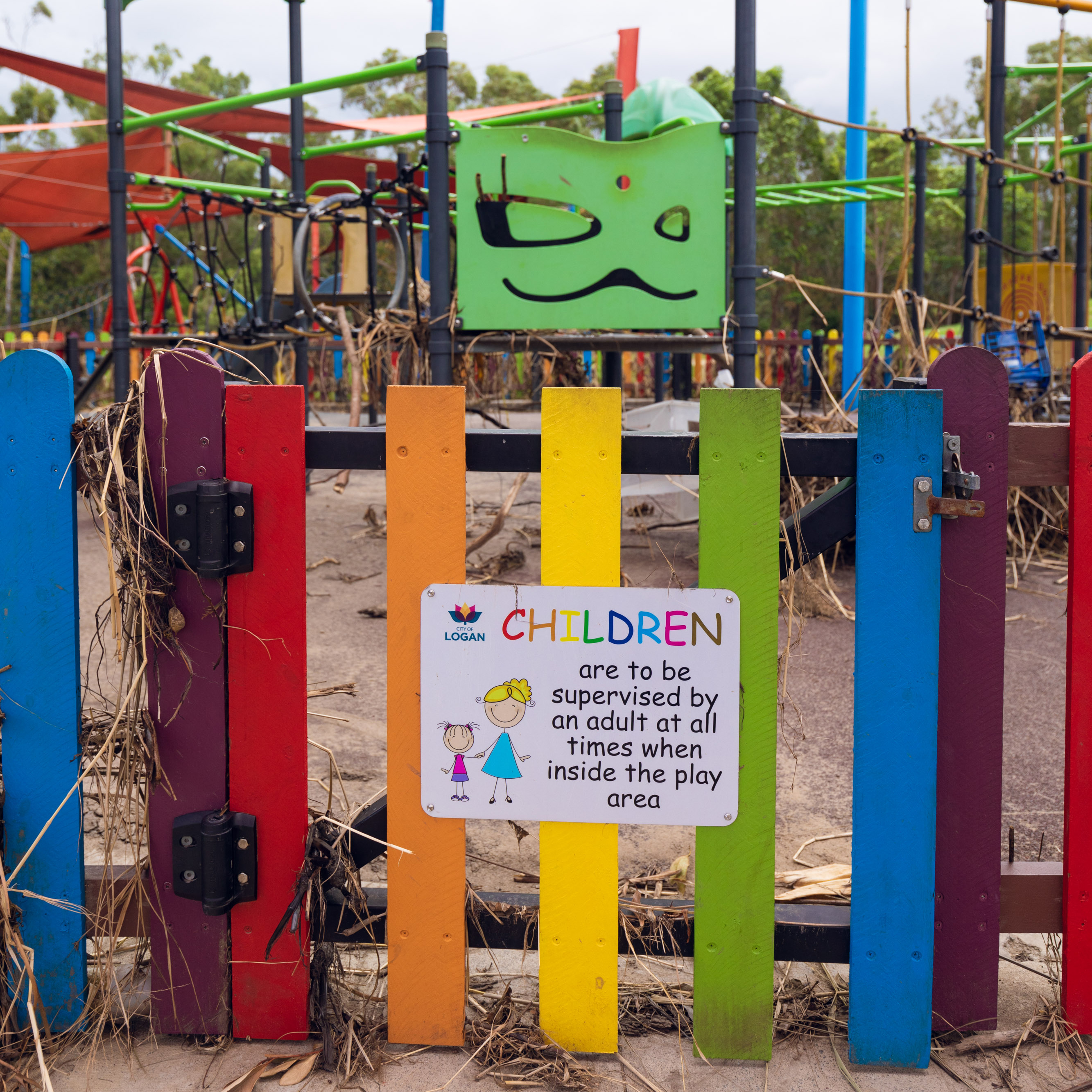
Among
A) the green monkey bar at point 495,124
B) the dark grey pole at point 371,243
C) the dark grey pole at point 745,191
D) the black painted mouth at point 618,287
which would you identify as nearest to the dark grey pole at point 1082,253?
the green monkey bar at point 495,124

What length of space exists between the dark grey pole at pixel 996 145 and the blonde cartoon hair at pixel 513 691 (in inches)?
204

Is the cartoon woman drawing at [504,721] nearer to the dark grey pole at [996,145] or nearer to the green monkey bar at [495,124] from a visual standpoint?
the dark grey pole at [996,145]

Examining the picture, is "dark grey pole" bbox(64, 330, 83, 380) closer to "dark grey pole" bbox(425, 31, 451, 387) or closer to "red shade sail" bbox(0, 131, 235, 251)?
"red shade sail" bbox(0, 131, 235, 251)

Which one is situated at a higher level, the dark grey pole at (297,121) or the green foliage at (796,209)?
the green foliage at (796,209)

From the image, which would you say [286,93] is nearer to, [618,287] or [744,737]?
[618,287]

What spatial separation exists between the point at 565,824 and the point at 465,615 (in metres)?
0.36

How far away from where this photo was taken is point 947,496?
62.6 inches

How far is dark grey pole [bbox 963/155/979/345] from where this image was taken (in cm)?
601

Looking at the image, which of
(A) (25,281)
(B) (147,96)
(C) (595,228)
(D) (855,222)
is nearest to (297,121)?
(C) (595,228)

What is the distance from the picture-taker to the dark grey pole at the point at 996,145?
225 inches

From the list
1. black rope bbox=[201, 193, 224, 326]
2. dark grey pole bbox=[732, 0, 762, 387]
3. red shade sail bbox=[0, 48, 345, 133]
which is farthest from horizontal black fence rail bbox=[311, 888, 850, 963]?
red shade sail bbox=[0, 48, 345, 133]

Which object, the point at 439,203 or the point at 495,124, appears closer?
the point at 439,203

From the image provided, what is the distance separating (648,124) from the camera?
8523mm

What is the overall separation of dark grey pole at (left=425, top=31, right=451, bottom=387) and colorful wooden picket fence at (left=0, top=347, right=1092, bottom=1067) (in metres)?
3.04
